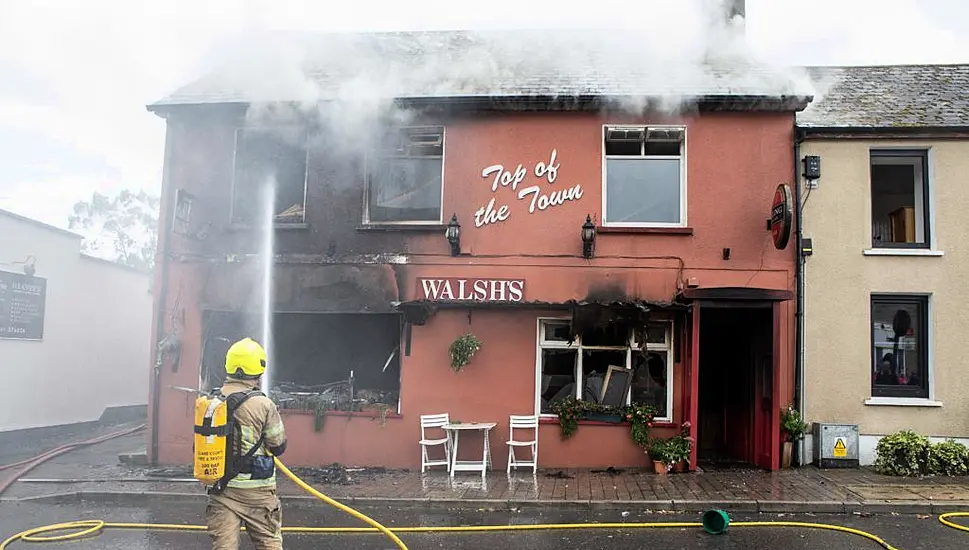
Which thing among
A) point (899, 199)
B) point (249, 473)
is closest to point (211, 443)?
point (249, 473)

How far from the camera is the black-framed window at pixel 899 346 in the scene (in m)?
10.5

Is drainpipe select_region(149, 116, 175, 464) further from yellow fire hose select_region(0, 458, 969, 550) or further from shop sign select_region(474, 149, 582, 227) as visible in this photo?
shop sign select_region(474, 149, 582, 227)

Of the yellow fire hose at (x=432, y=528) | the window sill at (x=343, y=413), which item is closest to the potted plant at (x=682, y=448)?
the yellow fire hose at (x=432, y=528)

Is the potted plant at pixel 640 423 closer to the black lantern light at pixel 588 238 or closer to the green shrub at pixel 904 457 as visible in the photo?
the black lantern light at pixel 588 238

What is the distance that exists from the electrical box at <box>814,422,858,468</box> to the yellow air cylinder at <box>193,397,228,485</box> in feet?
27.2

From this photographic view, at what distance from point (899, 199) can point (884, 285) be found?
1486 mm

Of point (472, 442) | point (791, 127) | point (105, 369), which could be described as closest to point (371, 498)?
point (472, 442)

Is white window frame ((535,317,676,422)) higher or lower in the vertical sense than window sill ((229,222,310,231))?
lower

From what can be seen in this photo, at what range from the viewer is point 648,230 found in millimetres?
10484

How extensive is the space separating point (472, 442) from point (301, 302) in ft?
10.5

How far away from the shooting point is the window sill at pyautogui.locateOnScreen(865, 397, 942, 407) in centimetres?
1021

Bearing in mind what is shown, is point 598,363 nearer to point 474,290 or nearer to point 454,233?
point 474,290

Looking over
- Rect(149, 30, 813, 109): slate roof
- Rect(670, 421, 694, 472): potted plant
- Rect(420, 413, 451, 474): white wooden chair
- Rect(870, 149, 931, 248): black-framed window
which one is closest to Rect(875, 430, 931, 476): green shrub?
Rect(670, 421, 694, 472): potted plant

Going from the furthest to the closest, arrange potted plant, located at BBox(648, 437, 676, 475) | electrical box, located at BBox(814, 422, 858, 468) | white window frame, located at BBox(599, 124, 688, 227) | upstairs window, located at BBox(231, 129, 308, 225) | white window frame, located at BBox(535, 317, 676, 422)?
upstairs window, located at BBox(231, 129, 308, 225), white window frame, located at BBox(599, 124, 688, 227), white window frame, located at BBox(535, 317, 676, 422), electrical box, located at BBox(814, 422, 858, 468), potted plant, located at BBox(648, 437, 676, 475)
